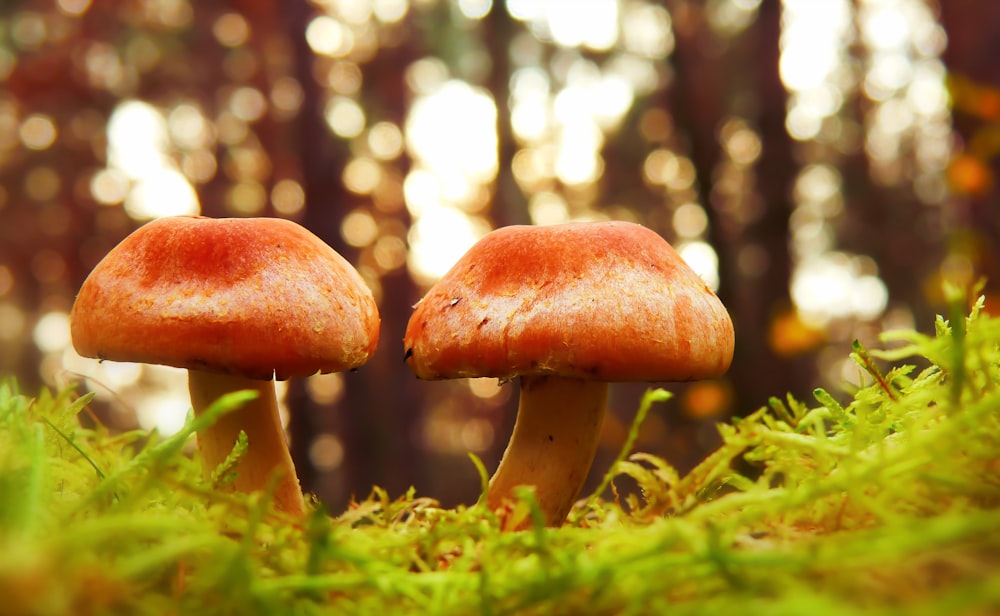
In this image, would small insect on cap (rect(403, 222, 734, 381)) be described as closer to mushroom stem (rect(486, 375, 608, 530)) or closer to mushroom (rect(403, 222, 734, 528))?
mushroom (rect(403, 222, 734, 528))

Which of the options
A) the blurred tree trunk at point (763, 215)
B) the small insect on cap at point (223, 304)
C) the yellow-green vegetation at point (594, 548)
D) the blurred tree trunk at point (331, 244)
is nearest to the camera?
the yellow-green vegetation at point (594, 548)

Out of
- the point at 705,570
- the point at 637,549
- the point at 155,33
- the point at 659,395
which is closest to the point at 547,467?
the point at 659,395

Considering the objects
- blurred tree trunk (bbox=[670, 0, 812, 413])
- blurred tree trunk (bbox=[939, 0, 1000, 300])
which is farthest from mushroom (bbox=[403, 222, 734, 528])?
blurred tree trunk (bbox=[939, 0, 1000, 300])

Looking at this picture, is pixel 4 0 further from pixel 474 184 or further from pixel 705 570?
pixel 705 570

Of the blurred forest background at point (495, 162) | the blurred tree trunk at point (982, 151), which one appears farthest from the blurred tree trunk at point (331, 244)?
the blurred tree trunk at point (982, 151)

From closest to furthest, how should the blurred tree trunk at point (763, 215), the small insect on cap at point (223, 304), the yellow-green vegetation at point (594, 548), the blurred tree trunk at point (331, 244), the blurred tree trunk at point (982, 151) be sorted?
the yellow-green vegetation at point (594, 548)
the small insect on cap at point (223, 304)
the blurred tree trunk at point (982, 151)
the blurred tree trunk at point (763, 215)
the blurred tree trunk at point (331, 244)

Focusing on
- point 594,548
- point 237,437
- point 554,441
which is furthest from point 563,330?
point 237,437

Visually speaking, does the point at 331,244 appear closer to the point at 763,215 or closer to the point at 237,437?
the point at 763,215

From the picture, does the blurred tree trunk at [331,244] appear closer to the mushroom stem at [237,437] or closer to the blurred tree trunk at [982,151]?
the mushroom stem at [237,437]
